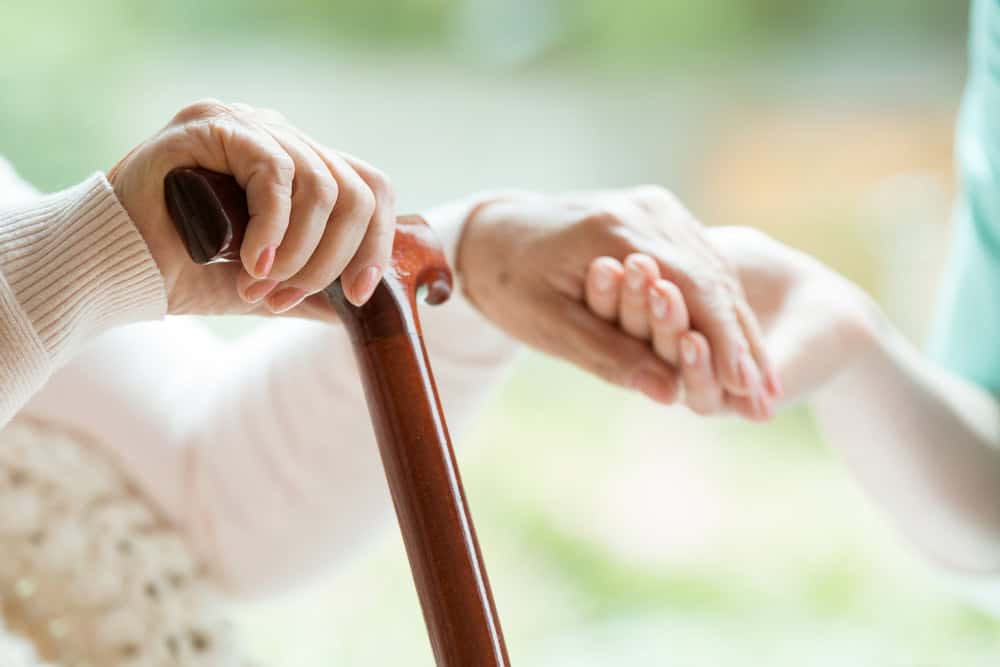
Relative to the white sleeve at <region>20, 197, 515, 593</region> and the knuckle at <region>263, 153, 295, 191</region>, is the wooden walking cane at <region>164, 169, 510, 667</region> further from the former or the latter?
the white sleeve at <region>20, 197, 515, 593</region>

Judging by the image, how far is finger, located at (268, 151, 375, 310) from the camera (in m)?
0.52

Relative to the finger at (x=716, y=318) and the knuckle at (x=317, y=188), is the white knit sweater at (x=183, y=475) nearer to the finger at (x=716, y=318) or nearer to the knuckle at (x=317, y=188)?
the finger at (x=716, y=318)

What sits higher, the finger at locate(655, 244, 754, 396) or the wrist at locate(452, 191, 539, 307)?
the wrist at locate(452, 191, 539, 307)

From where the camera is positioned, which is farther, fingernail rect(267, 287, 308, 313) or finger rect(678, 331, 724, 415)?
finger rect(678, 331, 724, 415)

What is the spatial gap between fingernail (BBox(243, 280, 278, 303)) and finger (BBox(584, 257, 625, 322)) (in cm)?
27

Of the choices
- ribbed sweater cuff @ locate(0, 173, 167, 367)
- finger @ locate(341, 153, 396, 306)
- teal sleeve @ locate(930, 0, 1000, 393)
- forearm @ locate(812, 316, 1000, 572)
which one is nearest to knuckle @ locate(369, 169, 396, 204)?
finger @ locate(341, 153, 396, 306)

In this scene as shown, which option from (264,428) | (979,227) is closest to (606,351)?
(264,428)

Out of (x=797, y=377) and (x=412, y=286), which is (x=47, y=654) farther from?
(x=797, y=377)

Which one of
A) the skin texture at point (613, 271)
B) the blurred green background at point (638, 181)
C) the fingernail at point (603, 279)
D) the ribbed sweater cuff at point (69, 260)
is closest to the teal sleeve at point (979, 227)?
the skin texture at point (613, 271)

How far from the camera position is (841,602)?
2.30 meters

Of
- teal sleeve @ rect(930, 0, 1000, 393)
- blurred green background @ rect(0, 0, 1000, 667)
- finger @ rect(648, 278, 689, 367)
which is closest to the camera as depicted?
finger @ rect(648, 278, 689, 367)

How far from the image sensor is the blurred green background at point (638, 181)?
6.81ft

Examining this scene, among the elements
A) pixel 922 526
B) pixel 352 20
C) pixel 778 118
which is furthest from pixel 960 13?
pixel 922 526

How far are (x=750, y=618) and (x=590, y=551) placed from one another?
0.35m
